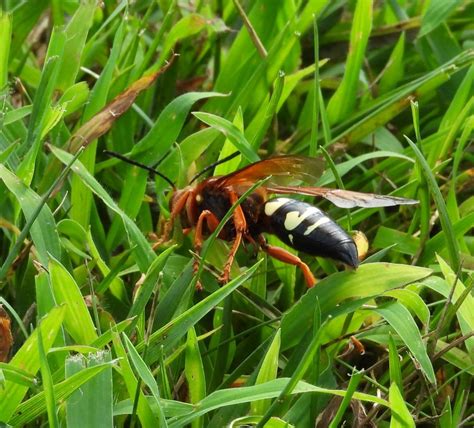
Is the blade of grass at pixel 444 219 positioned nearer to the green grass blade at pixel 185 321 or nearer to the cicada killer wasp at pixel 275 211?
the cicada killer wasp at pixel 275 211

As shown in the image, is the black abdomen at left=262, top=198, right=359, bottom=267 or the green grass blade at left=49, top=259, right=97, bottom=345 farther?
the black abdomen at left=262, top=198, right=359, bottom=267

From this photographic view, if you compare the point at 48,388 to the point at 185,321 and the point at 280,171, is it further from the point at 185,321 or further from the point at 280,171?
the point at 280,171

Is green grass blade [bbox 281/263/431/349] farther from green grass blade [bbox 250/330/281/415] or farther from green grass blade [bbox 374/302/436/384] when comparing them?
green grass blade [bbox 250/330/281/415]

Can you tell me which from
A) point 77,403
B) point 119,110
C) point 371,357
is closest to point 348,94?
point 119,110

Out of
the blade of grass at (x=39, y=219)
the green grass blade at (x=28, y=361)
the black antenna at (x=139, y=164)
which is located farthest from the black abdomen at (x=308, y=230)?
the green grass blade at (x=28, y=361)

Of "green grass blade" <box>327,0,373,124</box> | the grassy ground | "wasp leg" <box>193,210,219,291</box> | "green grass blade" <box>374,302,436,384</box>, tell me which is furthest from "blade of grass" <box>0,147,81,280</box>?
"green grass blade" <box>327,0,373,124</box>

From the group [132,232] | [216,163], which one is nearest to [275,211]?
[216,163]

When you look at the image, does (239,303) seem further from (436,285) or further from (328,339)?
(436,285)
